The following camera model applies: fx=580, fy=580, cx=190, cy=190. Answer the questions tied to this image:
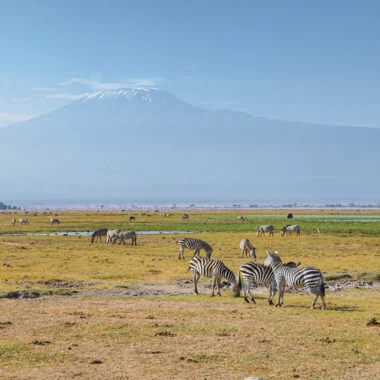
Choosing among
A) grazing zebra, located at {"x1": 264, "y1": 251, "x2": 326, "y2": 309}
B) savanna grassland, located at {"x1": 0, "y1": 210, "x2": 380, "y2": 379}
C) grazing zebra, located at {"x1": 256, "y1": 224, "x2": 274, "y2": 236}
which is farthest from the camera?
grazing zebra, located at {"x1": 256, "y1": 224, "x2": 274, "y2": 236}

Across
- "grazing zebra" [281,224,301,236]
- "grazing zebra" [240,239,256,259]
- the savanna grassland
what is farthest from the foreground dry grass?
"grazing zebra" [281,224,301,236]

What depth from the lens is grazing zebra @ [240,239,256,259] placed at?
3816 cm

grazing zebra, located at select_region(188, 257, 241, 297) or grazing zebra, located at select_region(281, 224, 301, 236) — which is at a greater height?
grazing zebra, located at select_region(281, 224, 301, 236)

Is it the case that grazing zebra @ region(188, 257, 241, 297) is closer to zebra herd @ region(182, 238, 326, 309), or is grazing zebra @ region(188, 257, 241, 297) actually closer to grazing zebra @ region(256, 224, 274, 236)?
zebra herd @ region(182, 238, 326, 309)

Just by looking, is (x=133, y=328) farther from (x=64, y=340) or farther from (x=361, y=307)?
(x=361, y=307)

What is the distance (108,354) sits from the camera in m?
14.2

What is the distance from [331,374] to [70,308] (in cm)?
1067

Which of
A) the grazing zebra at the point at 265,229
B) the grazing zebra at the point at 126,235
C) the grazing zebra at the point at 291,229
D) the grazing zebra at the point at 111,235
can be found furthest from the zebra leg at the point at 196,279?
the grazing zebra at the point at 291,229

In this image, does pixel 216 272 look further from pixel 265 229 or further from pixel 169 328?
pixel 265 229

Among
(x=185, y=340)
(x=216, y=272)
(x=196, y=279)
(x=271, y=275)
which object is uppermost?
(x=271, y=275)

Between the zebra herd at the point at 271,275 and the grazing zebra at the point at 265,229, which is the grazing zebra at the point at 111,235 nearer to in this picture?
the grazing zebra at the point at 265,229

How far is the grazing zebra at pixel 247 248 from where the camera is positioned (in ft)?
125

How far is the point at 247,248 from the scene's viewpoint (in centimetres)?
3953

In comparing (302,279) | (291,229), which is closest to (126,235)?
(291,229)
